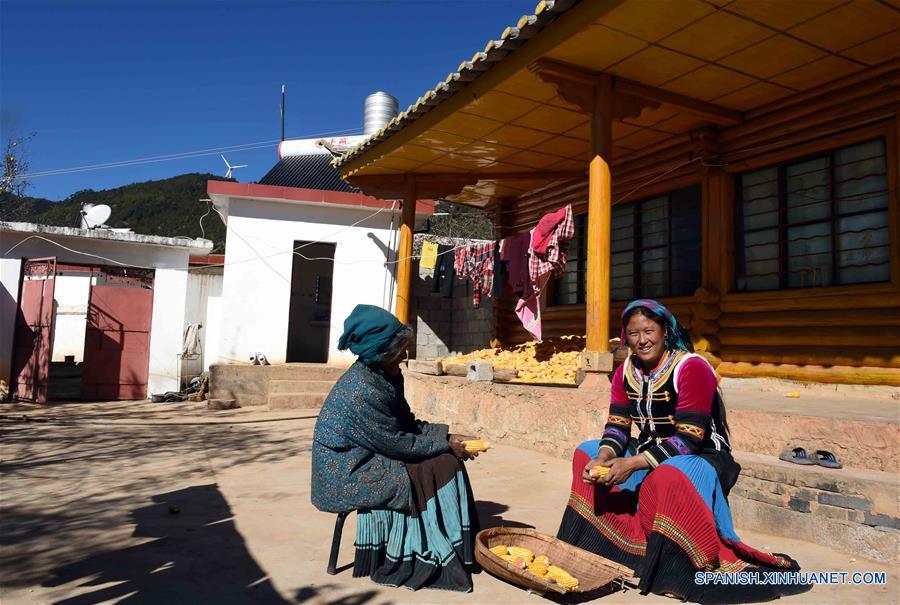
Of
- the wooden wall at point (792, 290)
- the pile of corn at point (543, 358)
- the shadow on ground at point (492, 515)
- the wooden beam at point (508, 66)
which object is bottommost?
the shadow on ground at point (492, 515)

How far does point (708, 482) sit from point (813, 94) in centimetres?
525

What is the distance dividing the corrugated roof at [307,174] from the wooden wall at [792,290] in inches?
372

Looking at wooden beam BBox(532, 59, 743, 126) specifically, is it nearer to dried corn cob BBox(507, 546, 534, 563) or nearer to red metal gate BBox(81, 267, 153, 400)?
dried corn cob BBox(507, 546, 534, 563)

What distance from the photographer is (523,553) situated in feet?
9.80

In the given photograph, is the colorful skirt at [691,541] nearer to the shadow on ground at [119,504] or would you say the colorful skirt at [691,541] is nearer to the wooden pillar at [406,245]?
the shadow on ground at [119,504]

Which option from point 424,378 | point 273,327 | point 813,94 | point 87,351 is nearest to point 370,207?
point 273,327

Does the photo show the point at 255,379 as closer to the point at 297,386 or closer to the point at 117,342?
the point at 297,386

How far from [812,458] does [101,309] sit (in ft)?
38.9

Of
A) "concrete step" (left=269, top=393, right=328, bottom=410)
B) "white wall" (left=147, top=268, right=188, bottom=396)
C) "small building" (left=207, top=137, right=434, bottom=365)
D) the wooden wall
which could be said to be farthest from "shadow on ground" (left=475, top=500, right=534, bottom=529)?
"white wall" (left=147, top=268, right=188, bottom=396)

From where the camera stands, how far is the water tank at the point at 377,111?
16625 millimetres

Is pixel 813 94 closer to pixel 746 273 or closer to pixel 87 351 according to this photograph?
pixel 746 273

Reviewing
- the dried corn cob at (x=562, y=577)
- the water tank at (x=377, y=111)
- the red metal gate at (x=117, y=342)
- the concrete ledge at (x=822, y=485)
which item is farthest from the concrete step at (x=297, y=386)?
the water tank at (x=377, y=111)

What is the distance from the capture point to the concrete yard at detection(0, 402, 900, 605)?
2730mm

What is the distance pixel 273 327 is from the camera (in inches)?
460
